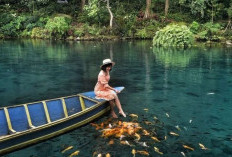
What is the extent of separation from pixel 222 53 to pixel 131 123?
20.6 metres

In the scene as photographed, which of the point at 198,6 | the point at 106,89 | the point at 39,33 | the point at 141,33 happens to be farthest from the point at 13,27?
the point at 106,89

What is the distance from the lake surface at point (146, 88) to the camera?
9430mm

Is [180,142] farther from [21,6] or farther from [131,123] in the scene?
[21,6]

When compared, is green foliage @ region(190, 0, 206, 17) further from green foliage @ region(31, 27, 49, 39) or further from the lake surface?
green foliage @ region(31, 27, 49, 39)

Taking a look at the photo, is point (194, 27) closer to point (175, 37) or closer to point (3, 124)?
point (175, 37)

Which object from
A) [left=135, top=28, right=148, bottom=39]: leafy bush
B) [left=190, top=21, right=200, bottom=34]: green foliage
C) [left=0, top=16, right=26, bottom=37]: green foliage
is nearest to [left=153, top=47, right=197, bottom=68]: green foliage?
[left=135, top=28, right=148, bottom=39]: leafy bush

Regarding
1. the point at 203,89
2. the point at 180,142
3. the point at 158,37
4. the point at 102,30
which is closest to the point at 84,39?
the point at 102,30

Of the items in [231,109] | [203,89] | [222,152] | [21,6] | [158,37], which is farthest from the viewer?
[21,6]

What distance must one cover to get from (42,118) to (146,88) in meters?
7.13

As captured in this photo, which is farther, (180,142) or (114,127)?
(114,127)

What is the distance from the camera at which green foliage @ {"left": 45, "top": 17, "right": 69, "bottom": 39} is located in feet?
127

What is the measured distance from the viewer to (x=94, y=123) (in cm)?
1110

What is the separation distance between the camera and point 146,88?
1622cm

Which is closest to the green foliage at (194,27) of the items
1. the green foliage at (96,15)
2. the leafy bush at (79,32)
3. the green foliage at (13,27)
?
the green foliage at (96,15)
